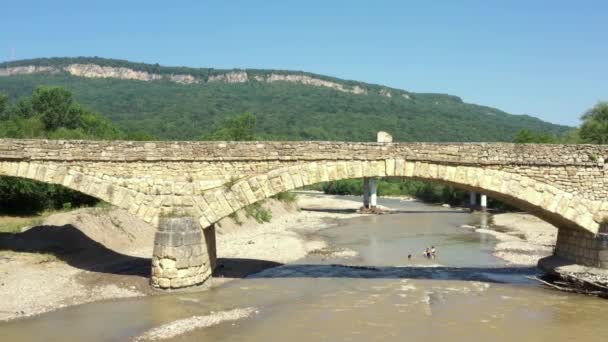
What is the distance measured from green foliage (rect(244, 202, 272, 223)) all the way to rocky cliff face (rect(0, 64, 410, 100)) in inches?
5735

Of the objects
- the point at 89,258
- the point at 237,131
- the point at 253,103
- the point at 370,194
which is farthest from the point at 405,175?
the point at 253,103

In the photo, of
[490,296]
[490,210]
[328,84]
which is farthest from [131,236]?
[328,84]

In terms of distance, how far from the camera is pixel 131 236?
2281 cm

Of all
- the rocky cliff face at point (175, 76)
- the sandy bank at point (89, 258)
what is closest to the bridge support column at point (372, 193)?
the sandy bank at point (89, 258)

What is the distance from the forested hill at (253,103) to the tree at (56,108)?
3441 centimetres

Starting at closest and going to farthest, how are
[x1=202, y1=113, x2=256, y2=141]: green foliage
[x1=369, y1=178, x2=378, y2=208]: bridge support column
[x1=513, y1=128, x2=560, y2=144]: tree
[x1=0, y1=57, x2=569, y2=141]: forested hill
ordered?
[x1=513, y1=128, x2=560, y2=144]: tree
[x1=369, y1=178, x2=378, y2=208]: bridge support column
[x1=202, y1=113, x2=256, y2=141]: green foliage
[x1=0, y1=57, x2=569, y2=141]: forested hill

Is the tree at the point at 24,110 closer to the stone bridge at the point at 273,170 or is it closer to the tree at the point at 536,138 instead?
the stone bridge at the point at 273,170

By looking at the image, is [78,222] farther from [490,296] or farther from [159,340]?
[490,296]

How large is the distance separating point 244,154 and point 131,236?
967 cm

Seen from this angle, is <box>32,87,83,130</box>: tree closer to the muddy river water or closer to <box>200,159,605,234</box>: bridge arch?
the muddy river water

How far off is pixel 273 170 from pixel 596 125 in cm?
4093

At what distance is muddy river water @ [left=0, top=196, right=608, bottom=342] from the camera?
1227 cm

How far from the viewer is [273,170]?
15539mm

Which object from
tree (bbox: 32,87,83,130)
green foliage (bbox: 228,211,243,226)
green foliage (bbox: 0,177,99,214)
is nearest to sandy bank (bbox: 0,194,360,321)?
green foliage (bbox: 228,211,243,226)
